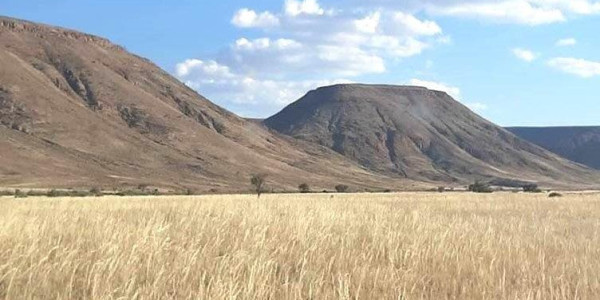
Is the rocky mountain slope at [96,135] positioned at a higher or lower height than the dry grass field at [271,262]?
higher

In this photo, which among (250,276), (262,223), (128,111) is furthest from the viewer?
(128,111)

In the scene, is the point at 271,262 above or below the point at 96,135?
below

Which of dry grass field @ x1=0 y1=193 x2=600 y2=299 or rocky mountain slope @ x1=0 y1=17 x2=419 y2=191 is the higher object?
A: rocky mountain slope @ x1=0 y1=17 x2=419 y2=191

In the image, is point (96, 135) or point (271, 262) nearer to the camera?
point (271, 262)

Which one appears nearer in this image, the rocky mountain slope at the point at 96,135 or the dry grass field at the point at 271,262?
the dry grass field at the point at 271,262

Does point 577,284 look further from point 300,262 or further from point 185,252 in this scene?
point 185,252

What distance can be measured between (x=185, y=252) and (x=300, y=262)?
4.20 ft

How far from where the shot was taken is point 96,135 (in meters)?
160

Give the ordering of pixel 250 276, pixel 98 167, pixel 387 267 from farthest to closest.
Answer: pixel 98 167 < pixel 387 267 < pixel 250 276

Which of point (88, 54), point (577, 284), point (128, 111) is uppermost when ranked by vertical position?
point (88, 54)

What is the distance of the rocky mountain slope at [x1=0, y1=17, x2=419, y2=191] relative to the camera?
139 meters

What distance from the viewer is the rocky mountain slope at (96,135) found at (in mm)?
139375

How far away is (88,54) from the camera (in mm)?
198750

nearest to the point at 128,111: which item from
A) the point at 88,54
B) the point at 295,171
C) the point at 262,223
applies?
the point at 88,54
